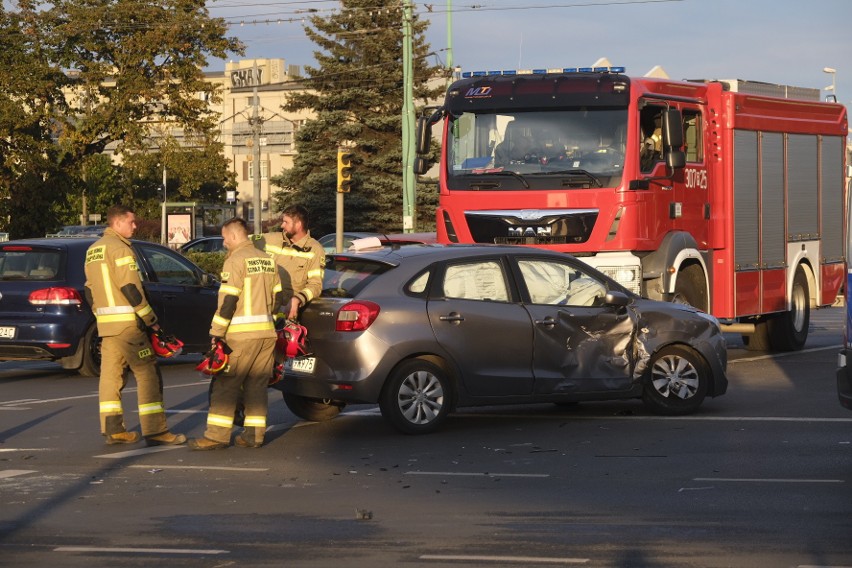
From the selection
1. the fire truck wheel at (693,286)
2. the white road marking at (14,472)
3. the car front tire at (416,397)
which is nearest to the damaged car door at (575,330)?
the car front tire at (416,397)

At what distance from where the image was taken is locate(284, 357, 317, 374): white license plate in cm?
1181

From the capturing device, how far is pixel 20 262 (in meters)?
17.4

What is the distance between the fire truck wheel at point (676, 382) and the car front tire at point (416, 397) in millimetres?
2083

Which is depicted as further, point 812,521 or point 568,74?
point 568,74

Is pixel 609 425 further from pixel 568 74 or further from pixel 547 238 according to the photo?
pixel 568 74

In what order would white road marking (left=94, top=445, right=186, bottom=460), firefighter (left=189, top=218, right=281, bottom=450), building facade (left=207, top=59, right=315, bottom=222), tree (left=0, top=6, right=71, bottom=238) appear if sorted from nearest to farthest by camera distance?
white road marking (left=94, top=445, right=186, bottom=460)
firefighter (left=189, top=218, right=281, bottom=450)
tree (left=0, top=6, right=71, bottom=238)
building facade (left=207, top=59, right=315, bottom=222)

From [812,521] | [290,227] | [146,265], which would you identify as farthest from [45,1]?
[812,521]

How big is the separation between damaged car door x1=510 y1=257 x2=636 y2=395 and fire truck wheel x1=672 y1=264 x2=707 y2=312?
A: 4457 mm

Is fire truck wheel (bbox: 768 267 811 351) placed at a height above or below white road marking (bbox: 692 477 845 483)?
above

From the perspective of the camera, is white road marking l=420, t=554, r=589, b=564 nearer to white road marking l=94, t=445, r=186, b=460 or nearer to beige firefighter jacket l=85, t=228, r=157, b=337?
white road marking l=94, t=445, r=186, b=460

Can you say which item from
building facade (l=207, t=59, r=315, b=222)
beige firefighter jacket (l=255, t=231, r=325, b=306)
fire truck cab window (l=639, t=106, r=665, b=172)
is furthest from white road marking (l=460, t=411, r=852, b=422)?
building facade (l=207, t=59, r=315, b=222)

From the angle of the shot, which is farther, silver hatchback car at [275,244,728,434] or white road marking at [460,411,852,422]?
white road marking at [460,411,852,422]

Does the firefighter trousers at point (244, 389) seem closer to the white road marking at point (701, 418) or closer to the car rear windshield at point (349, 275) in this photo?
the car rear windshield at point (349, 275)

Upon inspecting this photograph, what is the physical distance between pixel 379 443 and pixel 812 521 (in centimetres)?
421
